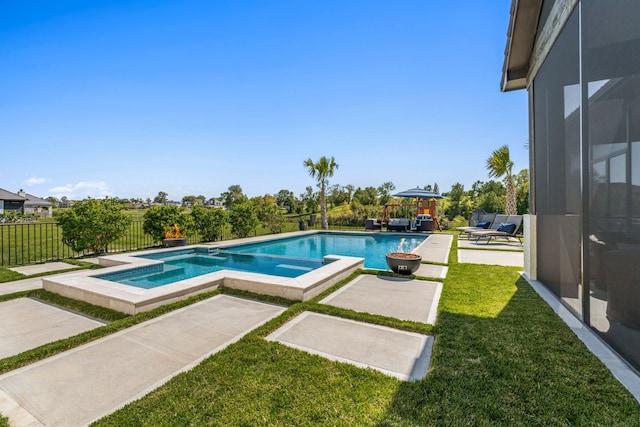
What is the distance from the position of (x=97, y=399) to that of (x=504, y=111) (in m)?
15.2

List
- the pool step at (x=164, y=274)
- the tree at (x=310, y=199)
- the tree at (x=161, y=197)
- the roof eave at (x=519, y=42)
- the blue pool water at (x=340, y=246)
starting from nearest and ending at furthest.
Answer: the roof eave at (x=519, y=42) < the pool step at (x=164, y=274) < the blue pool water at (x=340, y=246) < the tree at (x=310, y=199) < the tree at (x=161, y=197)

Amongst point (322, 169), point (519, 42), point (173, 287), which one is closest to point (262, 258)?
point (173, 287)

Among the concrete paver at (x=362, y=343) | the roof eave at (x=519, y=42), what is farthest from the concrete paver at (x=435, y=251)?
the concrete paver at (x=362, y=343)

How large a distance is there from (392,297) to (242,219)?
932cm

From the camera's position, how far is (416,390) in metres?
2.18

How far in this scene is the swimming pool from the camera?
20.8 ft

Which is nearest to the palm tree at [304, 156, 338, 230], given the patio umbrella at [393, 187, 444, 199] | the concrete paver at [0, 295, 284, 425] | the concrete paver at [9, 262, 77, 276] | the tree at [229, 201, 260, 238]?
the patio umbrella at [393, 187, 444, 199]

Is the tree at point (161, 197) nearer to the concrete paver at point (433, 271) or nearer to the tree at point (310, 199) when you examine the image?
the tree at point (310, 199)

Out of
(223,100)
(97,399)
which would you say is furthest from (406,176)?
(97,399)

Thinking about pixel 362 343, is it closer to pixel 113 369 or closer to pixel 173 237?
pixel 113 369

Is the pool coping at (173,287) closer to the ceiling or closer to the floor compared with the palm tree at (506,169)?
closer to the floor

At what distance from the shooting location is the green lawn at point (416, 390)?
1868 mm

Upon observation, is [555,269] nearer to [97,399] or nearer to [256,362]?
[256,362]

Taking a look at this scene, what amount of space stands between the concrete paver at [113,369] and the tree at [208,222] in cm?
830
